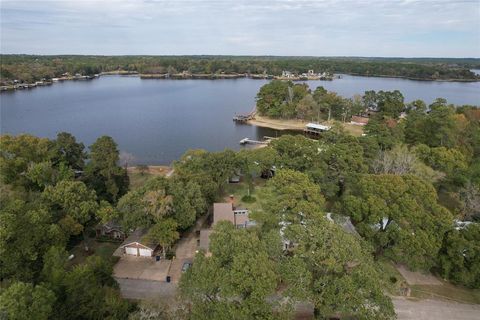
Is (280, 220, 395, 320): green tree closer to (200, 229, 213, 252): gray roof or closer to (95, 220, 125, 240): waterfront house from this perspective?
(200, 229, 213, 252): gray roof

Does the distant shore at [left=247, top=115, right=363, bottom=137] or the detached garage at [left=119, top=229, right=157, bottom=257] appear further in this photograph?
the distant shore at [left=247, top=115, right=363, bottom=137]

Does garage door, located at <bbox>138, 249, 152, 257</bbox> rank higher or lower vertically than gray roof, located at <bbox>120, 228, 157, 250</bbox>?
lower

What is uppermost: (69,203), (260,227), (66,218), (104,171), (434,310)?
(104,171)

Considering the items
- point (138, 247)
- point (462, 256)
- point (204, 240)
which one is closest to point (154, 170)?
point (138, 247)

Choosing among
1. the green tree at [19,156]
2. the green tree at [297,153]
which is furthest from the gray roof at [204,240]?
the green tree at [19,156]

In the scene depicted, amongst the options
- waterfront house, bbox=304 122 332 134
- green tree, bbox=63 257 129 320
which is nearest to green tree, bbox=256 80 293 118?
waterfront house, bbox=304 122 332 134

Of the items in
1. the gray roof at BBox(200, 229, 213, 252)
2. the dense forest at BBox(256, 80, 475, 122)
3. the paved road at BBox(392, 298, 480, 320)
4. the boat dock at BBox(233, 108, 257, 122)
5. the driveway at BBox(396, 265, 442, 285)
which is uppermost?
the dense forest at BBox(256, 80, 475, 122)

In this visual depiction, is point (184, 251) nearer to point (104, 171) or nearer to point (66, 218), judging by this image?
point (66, 218)
